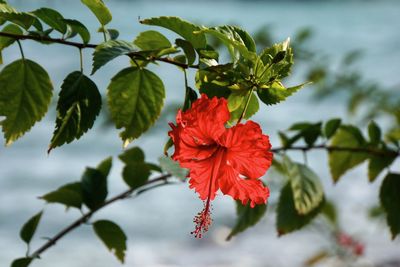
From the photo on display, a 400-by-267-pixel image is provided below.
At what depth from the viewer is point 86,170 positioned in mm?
728

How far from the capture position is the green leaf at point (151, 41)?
49cm

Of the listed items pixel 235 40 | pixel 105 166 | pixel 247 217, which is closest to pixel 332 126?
pixel 247 217

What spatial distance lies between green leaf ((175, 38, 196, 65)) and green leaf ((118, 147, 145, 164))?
31cm

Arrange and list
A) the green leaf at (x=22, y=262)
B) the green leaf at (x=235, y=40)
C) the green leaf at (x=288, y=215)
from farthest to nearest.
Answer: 1. the green leaf at (x=288, y=215)
2. the green leaf at (x=22, y=262)
3. the green leaf at (x=235, y=40)

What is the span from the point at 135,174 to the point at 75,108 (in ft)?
0.91

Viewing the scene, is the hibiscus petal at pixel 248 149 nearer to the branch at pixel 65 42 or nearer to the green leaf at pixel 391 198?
the branch at pixel 65 42

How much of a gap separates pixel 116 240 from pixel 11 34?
298mm

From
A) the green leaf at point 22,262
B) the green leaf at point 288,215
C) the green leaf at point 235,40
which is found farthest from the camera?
the green leaf at point 288,215

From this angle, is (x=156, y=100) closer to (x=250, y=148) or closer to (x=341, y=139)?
(x=250, y=148)

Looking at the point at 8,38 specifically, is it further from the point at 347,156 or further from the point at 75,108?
the point at 347,156

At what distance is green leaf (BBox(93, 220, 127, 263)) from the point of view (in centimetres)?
69

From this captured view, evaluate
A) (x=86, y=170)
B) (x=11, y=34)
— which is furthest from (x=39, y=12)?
(x=86, y=170)

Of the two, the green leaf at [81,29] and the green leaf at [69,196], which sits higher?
the green leaf at [81,29]

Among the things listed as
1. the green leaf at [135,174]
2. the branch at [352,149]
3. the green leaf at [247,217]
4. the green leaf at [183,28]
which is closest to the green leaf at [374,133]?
the branch at [352,149]
